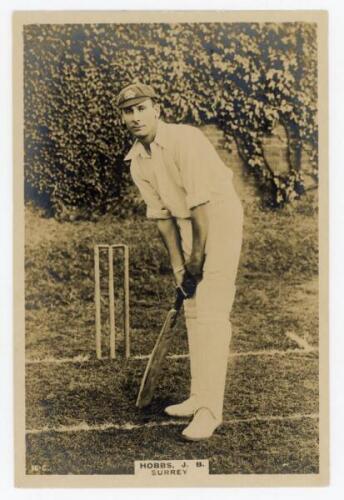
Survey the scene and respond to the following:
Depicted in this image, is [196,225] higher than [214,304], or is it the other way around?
[196,225]

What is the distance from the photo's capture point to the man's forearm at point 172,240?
591 centimetres

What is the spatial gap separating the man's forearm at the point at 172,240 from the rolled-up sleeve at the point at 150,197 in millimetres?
46

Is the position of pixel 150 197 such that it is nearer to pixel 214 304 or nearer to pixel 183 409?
pixel 214 304

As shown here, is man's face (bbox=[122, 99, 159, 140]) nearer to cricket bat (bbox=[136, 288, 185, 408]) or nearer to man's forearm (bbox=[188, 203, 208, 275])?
man's forearm (bbox=[188, 203, 208, 275])

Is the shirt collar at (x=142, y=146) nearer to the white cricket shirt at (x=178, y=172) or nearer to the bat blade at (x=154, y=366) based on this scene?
the white cricket shirt at (x=178, y=172)

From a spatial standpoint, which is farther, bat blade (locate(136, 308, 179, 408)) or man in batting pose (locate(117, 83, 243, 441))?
bat blade (locate(136, 308, 179, 408))

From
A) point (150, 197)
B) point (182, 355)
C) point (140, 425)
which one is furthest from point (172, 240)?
point (140, 425)

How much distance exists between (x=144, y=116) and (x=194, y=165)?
46cm

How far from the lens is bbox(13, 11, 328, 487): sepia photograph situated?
588cm

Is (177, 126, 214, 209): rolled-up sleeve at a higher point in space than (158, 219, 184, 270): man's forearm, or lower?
higher

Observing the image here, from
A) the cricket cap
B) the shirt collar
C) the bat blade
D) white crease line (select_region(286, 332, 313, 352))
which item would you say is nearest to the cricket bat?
the bat blade

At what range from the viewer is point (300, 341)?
19.5ft

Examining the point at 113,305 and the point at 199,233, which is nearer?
the point at 199,233

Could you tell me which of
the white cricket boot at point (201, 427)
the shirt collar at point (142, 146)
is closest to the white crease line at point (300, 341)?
the white cricket boot at point (201, 427)
